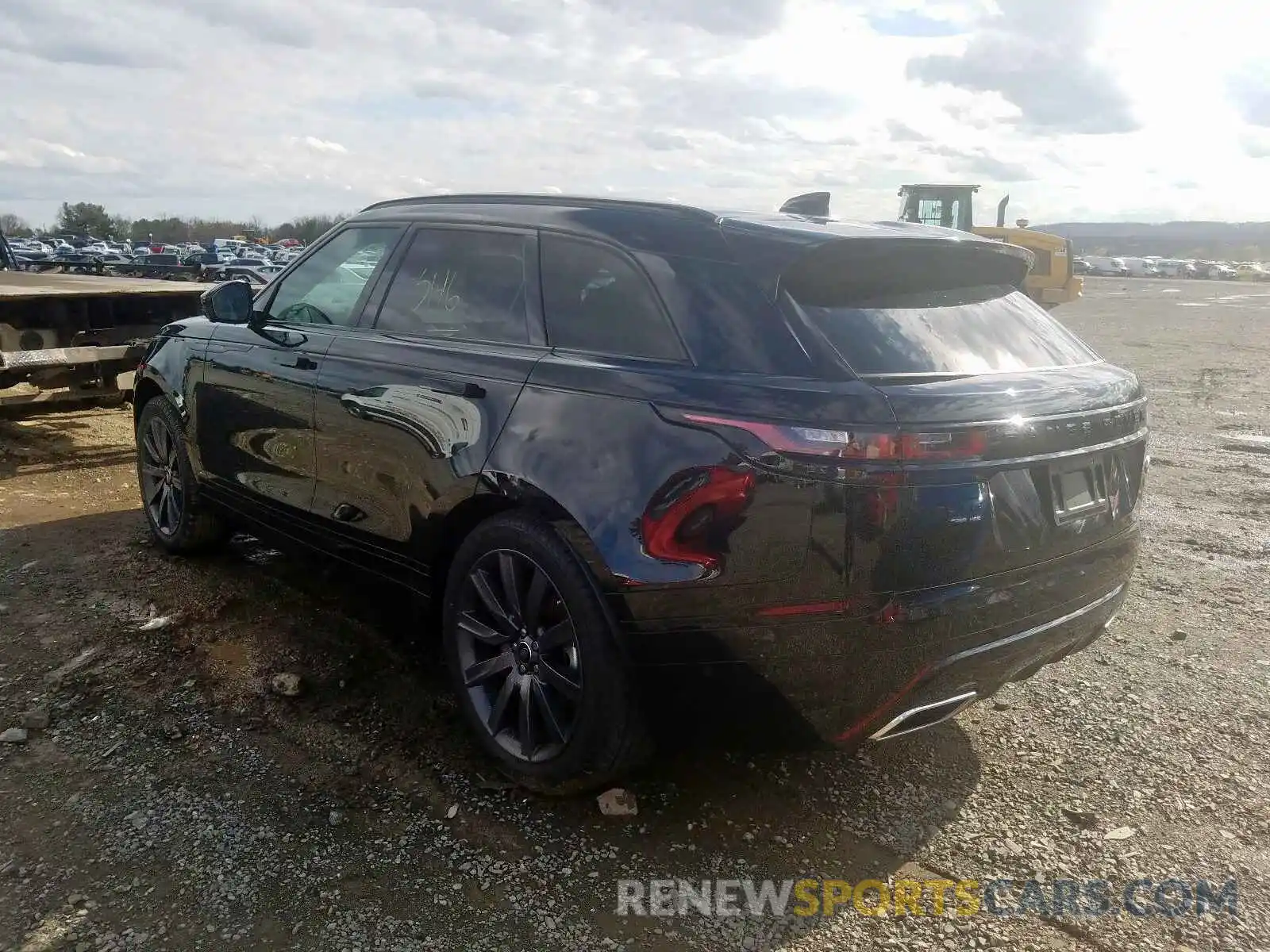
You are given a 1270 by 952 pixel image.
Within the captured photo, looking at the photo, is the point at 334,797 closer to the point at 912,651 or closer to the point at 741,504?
the point at 741,504

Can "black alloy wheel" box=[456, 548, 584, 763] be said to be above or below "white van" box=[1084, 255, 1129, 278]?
below

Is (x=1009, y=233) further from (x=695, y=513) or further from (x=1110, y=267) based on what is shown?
(x=1110, y=267)

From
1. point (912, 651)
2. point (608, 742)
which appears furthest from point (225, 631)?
point (912, 651)

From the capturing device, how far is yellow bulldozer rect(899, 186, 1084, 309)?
74.4 ft

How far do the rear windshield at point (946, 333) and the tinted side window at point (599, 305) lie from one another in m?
0.41

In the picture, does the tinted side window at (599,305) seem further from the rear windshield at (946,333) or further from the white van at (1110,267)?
the white van at (1110,267)

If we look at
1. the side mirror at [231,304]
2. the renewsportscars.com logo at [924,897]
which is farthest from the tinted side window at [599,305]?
the side mirror at [231,304]

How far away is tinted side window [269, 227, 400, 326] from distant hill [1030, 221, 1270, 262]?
426 feet

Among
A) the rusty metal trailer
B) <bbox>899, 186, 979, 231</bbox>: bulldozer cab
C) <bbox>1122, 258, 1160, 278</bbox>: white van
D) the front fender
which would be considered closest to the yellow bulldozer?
<bbox>899, 186, 979, 231</bbox>: bulldozer cab

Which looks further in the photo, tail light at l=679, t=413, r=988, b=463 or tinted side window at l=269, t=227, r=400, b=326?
tinted side window at l=269, t=227, r=400, b=326

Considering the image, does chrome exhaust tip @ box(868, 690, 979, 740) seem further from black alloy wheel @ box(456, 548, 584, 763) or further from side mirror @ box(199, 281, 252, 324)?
side mirror @ box(199, 281, 252, 324)

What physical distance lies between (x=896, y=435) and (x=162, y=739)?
2492mm

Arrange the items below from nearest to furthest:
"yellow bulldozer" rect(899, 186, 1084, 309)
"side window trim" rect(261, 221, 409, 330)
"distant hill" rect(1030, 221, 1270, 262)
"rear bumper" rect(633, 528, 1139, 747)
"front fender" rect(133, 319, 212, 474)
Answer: "rear bumper" rect(633, 528, 1139, 747) < "side window trim" rect(261, 221, 409, 330) < "front fender" rect(133, 319, 212, 474) < "yellow bulldozer" rect(899, 186, 1084, 309) < "distant hill" rect(1030, 221, 1270, 262)

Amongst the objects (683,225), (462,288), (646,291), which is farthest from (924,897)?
(462,288)
